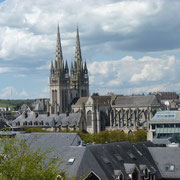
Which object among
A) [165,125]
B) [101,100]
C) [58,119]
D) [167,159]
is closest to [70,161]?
[167,159]

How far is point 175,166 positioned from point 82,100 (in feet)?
451

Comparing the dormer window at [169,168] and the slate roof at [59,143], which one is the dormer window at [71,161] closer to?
the slate roof at [59,143]

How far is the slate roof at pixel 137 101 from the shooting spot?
176450mm

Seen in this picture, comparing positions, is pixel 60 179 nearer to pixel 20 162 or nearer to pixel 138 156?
pixel 20 162

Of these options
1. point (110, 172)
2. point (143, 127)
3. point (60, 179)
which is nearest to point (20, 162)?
point (60, 179)

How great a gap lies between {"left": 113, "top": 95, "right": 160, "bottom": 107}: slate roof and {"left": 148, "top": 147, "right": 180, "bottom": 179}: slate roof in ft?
369

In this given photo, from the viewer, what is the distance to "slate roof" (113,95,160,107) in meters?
176

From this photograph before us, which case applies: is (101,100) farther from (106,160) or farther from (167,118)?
(106,160)

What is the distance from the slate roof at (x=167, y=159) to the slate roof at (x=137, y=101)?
112457 mm

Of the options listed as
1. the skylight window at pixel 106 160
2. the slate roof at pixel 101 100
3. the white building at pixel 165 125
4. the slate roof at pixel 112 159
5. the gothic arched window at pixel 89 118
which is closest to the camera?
the slate roof at pixel 112 159

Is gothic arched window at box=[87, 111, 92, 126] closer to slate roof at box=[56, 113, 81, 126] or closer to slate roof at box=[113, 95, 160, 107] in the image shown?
slate roof at box=[113, 95, 160, 107]

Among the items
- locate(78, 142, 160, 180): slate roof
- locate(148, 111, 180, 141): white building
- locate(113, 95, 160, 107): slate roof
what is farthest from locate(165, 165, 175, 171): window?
locate(113, 95, 160, 107): slate roof

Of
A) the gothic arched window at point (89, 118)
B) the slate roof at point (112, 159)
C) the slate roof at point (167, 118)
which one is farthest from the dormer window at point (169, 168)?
the gothic arched window at point (89, 118)

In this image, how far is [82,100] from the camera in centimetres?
19650
